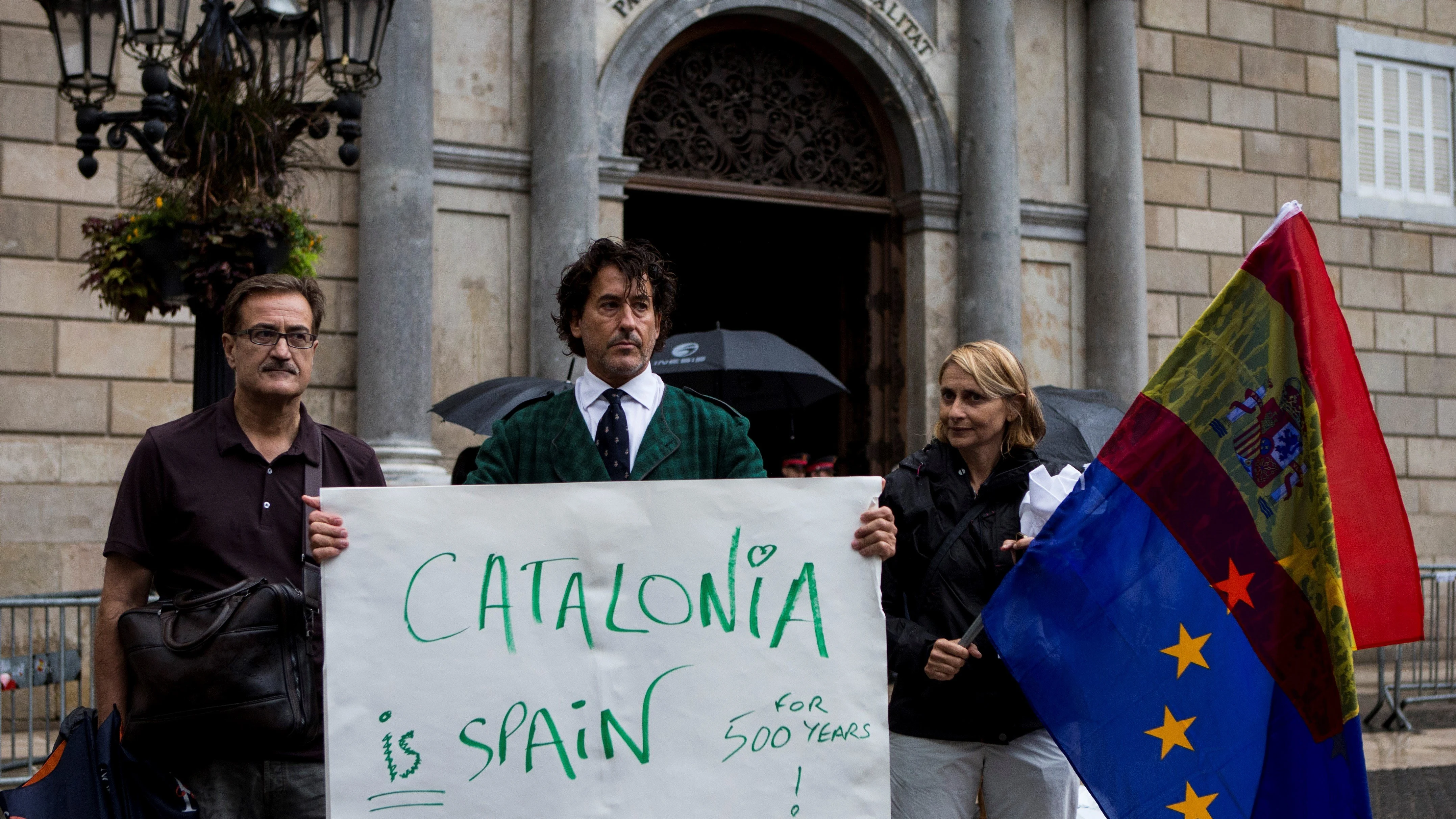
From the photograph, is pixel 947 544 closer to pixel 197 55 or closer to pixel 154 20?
pixel 154 20

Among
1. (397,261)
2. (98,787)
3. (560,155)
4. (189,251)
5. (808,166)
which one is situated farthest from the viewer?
(808,166)

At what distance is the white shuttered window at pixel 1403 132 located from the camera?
1430cm

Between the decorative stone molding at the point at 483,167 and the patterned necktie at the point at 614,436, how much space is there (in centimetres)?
753

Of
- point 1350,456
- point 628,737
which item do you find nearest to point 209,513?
point 628,737

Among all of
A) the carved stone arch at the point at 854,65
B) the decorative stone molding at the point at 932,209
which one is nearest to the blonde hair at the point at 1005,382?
the carved stone arch at the point at 854,65

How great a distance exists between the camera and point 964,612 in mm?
3561

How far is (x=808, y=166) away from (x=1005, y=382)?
28.7 feet

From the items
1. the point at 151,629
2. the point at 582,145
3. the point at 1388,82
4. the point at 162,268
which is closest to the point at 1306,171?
the point at 1388,82

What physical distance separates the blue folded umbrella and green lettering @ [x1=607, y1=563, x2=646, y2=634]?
0.97 meters

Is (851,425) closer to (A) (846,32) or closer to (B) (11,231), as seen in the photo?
(A) (846,32)

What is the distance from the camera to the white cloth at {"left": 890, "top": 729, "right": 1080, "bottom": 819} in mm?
3539

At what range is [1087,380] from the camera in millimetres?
12812

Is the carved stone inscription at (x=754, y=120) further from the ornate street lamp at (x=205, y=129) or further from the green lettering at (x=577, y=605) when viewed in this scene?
the green lettering at (x=577, y=605)

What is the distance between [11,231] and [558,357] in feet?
12.1
